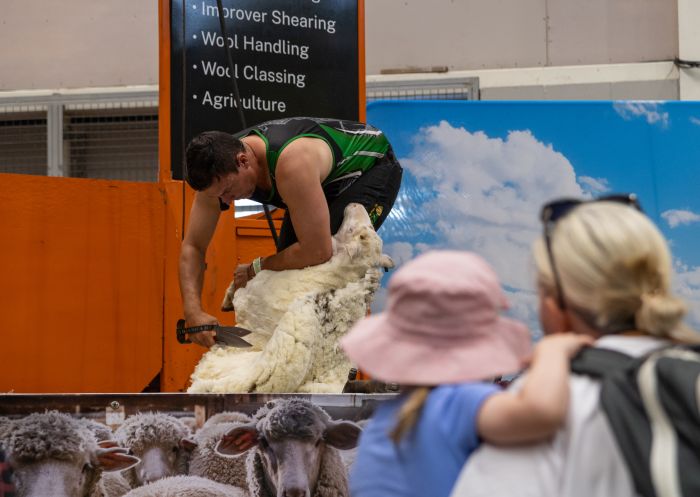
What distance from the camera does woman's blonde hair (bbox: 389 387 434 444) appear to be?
137 cm

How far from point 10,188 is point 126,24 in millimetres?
3558

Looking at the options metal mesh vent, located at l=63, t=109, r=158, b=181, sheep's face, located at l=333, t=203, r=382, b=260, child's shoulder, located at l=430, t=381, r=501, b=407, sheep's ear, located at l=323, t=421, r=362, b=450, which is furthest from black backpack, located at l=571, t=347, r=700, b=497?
metal mesh vent, located at l=63, t=109, r=158, b=181

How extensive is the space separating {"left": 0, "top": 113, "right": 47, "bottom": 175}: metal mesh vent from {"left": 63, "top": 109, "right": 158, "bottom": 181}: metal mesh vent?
236mm

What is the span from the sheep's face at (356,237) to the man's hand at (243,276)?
1.11 ft

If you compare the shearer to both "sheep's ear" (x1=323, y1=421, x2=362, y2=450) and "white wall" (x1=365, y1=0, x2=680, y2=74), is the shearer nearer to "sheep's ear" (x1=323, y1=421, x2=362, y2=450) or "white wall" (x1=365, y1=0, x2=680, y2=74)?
"sheep's ear" (x1=323, y1=421, x2=362, y2=450)

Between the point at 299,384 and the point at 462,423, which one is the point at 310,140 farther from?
the point at 462,423

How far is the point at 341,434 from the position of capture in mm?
2787

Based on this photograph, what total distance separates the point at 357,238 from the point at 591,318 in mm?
1815

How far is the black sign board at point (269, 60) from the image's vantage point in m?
4.34

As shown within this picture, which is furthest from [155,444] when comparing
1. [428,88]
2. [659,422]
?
[428,88]

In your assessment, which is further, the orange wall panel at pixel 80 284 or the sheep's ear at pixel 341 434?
the orange wall panel at pixel 80 284

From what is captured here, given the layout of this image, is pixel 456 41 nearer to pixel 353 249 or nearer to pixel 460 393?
pixel 353 249

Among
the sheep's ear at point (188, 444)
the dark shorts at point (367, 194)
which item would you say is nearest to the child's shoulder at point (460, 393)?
the sheep's ear at point (188, 444)

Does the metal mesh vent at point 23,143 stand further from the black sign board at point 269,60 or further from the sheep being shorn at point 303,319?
the sheep being shorn at point 303,319
